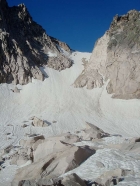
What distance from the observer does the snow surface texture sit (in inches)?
1024

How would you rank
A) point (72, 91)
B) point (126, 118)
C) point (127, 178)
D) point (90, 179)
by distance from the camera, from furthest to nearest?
point (72, 91)
point (126, 118)
point (90, 179)
point (127, 178)

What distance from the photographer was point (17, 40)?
43938 mm

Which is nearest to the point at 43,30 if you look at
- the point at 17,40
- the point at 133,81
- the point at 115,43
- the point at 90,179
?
the point at 17,40

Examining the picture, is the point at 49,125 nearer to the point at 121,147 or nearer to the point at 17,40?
the point at 121,147

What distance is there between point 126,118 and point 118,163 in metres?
21.4

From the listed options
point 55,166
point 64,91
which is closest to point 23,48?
point 64,91

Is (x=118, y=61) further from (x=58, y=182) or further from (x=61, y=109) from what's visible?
(x=58, y=182)

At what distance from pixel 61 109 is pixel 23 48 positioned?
1723 centimetres

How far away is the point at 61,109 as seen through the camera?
107 ft

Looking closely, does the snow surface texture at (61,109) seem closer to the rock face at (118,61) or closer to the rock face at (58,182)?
the rock face at (118,61)

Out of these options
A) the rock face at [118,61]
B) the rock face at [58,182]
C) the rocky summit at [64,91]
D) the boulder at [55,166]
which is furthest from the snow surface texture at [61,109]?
the rock face at [58,182]

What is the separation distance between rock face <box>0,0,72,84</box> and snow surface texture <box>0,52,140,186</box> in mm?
1896

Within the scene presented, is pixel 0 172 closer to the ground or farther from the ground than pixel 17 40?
closer to the ground

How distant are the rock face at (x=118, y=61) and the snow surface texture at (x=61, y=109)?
1676mm
